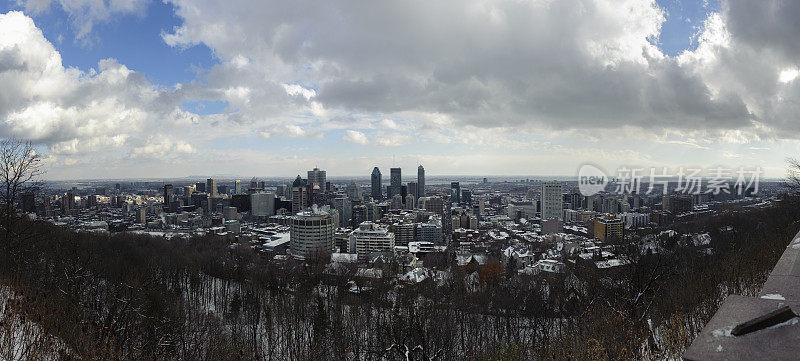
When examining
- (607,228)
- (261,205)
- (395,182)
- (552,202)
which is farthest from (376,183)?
(607,228)

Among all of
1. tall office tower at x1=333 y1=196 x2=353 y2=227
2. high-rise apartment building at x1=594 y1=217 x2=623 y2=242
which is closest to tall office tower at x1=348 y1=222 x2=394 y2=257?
high-rise apartment building at x1=594 y1=217 x2=623 y2=242

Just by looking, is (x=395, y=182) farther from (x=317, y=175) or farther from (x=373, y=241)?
(x=373, y=241)

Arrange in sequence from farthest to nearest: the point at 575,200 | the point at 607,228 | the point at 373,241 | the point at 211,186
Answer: the point at 211,186
the point at 575,200
the point at 607,228
the point at 373,241

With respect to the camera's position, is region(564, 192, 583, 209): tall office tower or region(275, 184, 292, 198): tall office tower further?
region(275, 184, 292, 198): tall office tower

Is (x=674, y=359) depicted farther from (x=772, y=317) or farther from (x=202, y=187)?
(x=202, y=187)

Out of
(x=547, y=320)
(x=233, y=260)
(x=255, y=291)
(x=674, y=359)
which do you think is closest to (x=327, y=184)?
(x=233, y=260)

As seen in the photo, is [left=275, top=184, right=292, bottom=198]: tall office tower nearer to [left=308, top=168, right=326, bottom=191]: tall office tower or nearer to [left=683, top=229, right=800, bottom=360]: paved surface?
[left=308, top=168, right=326, bottom=191]: tall office tower

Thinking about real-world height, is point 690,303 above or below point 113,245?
above

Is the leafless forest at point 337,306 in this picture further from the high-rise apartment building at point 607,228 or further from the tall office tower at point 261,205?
the tall office tower at point 261,205

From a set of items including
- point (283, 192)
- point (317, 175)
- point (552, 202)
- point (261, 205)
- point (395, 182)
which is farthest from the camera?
point (317, 175)
